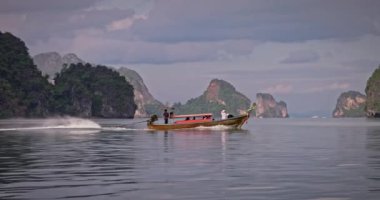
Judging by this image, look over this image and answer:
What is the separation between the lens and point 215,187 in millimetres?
21141

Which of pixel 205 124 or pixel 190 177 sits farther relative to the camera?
pixel 205 124

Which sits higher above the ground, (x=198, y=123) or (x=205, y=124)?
(x=198, y=123)

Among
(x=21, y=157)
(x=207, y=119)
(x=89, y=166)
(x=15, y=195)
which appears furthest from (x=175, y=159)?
(x=207, y=119)

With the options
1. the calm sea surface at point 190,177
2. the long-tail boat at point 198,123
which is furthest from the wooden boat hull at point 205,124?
the calm sea surface at point 190,177

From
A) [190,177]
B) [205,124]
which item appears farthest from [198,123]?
[190,177]

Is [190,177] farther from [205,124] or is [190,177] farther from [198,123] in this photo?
[205,124]

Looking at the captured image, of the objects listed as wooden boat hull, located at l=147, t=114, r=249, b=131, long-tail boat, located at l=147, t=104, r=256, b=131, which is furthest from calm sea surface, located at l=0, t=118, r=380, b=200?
wooden boat hull, located at l=147, t=114, r=249, b=131

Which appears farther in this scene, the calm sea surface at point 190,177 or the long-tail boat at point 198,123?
the long-tail boat at point 198,123

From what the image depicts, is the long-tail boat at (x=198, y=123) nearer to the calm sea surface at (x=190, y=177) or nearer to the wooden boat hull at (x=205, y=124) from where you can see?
the wooden boat hull at (x=205, y=124)

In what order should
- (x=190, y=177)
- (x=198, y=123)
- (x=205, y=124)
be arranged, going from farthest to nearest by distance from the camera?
(x=205, y=124)
(x=198, y=123)
(x=190, y=177)

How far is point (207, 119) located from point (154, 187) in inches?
2429

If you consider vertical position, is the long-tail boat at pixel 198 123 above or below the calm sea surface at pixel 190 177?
above

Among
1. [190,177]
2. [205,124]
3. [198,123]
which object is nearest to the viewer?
[190,177]

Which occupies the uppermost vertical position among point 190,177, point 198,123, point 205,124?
point 198,123
